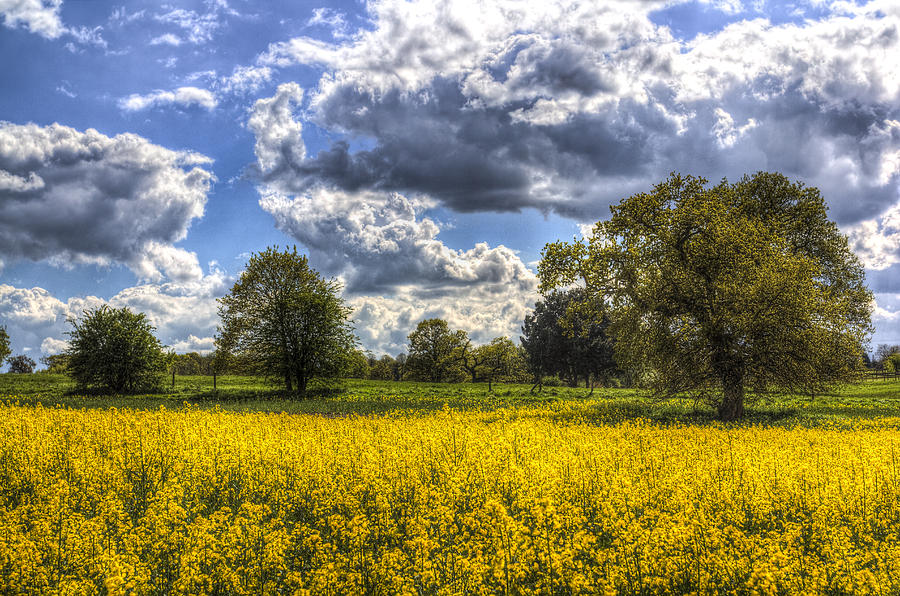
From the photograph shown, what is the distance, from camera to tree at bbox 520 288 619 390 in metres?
53.8

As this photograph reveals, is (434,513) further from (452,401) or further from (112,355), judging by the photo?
(112,355)

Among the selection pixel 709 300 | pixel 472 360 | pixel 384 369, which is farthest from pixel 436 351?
pixel 709 300

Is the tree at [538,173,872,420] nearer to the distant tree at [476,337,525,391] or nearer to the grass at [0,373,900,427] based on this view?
the grass at [0,373,900,427]

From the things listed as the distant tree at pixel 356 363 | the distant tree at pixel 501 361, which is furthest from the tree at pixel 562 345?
the distant tree at pixel 356 363

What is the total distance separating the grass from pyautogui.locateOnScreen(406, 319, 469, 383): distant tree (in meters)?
31.0

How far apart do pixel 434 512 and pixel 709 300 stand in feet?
60.2

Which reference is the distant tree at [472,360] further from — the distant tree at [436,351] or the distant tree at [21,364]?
the distant tree at [21,364]

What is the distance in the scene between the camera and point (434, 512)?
6465mm

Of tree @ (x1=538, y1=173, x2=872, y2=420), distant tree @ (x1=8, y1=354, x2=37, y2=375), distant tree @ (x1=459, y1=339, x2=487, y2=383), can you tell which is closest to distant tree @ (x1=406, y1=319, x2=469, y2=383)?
distant tree @ (x1=459, y1=339, x2=487, y2=383)

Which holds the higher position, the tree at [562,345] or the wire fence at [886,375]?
the tree at [562,345]

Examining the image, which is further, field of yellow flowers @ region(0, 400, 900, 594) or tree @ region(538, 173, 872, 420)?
tree @ region(538, 173, 872, 420)

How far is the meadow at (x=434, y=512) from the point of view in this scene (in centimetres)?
538

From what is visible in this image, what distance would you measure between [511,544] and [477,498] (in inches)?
98.2

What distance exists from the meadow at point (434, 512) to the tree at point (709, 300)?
24.4ft
